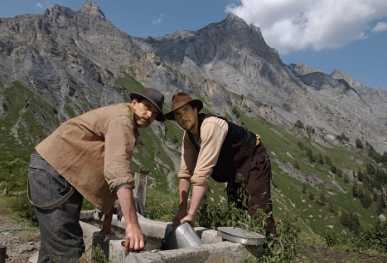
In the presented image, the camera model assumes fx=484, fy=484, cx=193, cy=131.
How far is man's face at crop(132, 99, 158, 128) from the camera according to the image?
189 inches

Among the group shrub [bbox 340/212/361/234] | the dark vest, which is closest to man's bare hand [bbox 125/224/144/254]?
the dark vest

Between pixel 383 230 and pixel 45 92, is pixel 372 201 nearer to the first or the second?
pixel 45 92

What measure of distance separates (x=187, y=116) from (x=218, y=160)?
2.76 feet

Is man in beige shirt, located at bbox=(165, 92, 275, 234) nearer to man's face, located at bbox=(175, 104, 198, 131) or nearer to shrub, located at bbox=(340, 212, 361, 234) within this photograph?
man's face, located at bbox=(175, 104, 198, 131)

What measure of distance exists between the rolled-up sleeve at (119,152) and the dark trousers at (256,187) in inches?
88.1

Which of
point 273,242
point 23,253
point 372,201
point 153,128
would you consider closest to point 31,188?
point 273,242

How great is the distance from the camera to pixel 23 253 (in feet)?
26.8

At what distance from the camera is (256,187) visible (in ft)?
21.0

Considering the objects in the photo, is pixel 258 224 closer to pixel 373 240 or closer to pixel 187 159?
pixel 187 159

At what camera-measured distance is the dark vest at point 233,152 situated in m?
6.20

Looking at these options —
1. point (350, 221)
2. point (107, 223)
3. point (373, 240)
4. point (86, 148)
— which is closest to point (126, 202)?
point (86, 148)

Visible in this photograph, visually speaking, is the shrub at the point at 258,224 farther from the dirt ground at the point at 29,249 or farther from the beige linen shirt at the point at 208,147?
the dirt ground at the point at 29,249

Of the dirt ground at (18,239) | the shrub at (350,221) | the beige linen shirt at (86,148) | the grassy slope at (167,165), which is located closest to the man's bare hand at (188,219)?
the beige linen shirt at (86,148)

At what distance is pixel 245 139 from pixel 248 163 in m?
0.33
